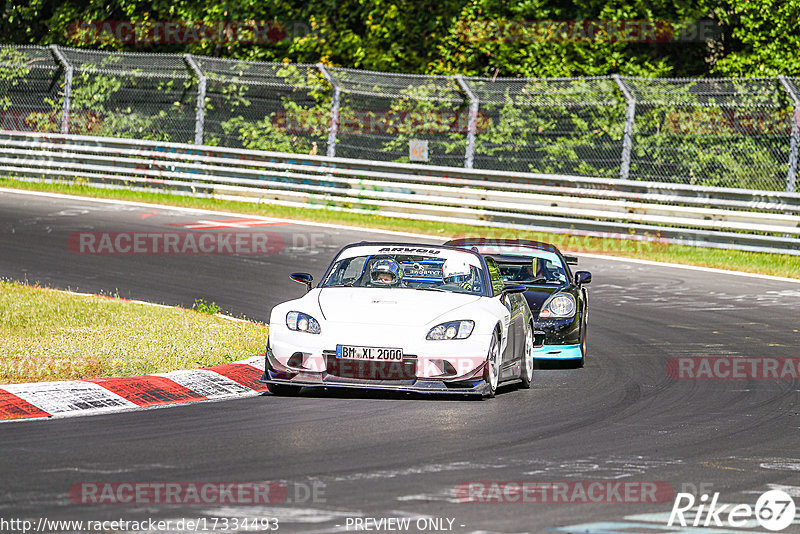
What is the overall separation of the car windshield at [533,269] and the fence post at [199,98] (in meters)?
14.6

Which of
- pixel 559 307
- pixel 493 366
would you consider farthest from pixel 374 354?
pixel 559 307

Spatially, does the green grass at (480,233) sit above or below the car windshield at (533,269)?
below

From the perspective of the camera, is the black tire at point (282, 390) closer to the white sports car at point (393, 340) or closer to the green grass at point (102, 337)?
the white sports car at point (393, 340)

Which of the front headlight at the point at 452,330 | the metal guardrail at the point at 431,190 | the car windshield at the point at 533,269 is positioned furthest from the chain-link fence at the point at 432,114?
the front headlight at the point at 452,330

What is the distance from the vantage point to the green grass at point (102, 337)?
10109 mm

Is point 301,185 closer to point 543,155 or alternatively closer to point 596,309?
point 543,155

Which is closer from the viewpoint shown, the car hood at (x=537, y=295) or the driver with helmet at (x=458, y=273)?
the driver with helmet at (x=458, y=273)

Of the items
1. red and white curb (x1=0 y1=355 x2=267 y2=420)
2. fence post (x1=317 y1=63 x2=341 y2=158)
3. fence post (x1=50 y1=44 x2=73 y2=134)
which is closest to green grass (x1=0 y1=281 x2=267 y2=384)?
red and white curb (x1=0 y1=355 x2=267 y2=420)

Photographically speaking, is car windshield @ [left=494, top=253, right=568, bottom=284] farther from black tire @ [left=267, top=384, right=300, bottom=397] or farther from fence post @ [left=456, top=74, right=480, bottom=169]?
fence post @ [left=456, top=74, right=480, bottom=169]

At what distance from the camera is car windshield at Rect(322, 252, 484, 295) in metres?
10.6

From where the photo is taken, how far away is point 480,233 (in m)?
23.7

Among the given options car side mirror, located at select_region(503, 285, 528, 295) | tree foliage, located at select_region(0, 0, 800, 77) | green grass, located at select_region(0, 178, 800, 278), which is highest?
tree foliage, located at select_region(0, 0, 800, 77)

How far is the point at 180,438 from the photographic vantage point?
7746mm

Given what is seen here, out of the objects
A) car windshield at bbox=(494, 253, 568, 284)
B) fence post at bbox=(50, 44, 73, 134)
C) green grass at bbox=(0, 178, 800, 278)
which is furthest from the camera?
fence post at bbox=(50, 44, 73, 134)
